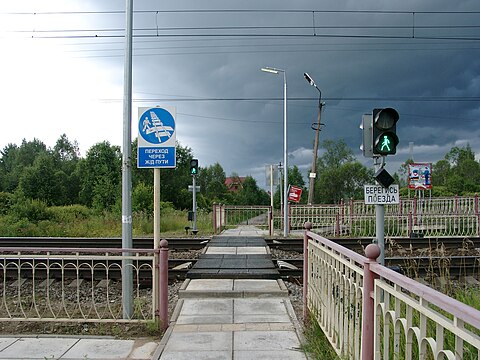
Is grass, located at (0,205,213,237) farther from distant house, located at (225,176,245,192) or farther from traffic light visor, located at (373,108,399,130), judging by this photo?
distant house, located at (225,176,245,192)

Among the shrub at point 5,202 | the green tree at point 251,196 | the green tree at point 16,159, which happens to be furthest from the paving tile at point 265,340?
the green tree at point 16,159

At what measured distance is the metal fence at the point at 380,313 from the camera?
79.9 inches

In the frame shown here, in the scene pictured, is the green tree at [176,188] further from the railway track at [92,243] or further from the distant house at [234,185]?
the railway track at [92,243]

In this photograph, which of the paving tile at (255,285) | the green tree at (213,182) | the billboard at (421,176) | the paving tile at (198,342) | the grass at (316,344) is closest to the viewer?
the grass at (316,344)

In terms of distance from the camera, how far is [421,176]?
21703mm

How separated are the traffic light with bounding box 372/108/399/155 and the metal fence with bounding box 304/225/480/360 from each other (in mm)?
1643

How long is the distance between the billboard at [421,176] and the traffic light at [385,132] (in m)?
17.3

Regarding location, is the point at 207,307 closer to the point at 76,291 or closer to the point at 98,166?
the point at 76,291

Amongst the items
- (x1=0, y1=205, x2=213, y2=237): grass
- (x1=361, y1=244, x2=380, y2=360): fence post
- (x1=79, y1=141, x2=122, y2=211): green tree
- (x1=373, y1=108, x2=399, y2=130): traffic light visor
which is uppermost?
(x1=79, y1=141, x2=122, y2=211): green tree

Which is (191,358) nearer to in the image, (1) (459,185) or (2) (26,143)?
(1) (459,185)

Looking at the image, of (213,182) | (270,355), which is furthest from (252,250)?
(213,182)

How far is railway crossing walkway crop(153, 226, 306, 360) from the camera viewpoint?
4.70 meters

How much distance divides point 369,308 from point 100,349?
3.40 metres

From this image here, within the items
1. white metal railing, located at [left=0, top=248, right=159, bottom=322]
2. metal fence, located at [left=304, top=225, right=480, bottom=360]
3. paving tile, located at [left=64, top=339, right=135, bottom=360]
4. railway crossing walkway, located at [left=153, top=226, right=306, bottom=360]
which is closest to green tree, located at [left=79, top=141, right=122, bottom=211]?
white metal railing, located at [left=0, top=248, right=159, bottom=322]
